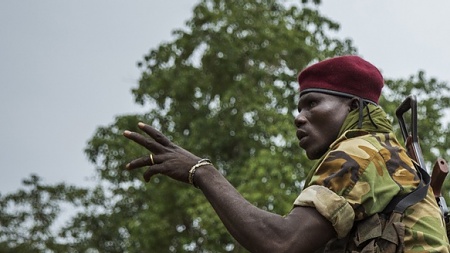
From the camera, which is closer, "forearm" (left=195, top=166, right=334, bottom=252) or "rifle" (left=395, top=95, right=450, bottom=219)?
"forearm" (left=195, top=166, right=334, bottom=252)

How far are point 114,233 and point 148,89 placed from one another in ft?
11.8

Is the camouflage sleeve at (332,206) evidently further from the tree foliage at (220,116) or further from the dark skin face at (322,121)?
the tree foliage at (220,116)

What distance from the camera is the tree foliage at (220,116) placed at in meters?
18.8

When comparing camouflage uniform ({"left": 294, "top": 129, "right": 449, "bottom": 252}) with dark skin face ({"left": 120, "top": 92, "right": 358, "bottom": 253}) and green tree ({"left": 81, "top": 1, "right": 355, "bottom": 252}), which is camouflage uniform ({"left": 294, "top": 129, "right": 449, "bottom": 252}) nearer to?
dark skin face ({"left": 120, "top": 92, "right": 358, "bottom": 253})

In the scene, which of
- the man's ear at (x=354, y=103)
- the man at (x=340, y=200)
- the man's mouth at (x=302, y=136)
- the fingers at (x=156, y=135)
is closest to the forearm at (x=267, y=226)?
the man at (x=340, y=200)

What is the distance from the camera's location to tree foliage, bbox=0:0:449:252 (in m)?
18.8

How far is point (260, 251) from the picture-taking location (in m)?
3.27

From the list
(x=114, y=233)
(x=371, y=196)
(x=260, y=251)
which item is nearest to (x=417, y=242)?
(x=371, y=196)

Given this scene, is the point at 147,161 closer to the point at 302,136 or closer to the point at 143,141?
the point at 143,141

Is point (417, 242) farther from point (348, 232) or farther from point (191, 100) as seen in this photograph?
point (191, 100)

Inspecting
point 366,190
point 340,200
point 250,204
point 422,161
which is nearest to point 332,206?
point 340,200

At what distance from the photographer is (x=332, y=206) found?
3229mm

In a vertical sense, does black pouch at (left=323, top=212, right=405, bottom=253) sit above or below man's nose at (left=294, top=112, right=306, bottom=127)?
below

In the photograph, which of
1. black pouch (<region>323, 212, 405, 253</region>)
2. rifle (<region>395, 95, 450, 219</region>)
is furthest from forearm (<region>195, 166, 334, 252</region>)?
rifle (<region>395, 95, 450, 219</region>)
